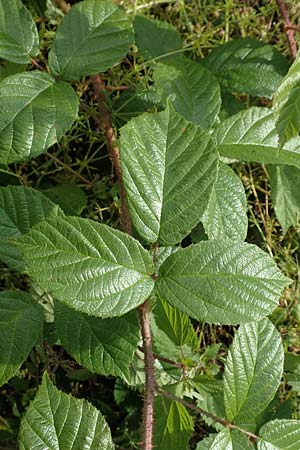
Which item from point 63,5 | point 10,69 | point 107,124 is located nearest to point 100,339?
point 107,124

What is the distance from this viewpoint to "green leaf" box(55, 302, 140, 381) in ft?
4.36

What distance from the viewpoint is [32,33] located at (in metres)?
1.51

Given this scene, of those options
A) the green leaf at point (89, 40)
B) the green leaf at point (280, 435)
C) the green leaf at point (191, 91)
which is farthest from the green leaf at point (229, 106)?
the green leaf at point (280, 435)

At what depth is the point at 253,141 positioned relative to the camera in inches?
61.2

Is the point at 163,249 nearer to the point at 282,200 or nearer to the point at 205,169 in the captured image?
the point at 205,169

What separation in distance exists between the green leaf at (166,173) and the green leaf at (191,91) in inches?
9.4

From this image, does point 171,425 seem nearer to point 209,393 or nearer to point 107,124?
point 209,393

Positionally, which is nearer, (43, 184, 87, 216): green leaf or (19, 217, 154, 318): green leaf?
(19, 217, 154, 318): green leaf

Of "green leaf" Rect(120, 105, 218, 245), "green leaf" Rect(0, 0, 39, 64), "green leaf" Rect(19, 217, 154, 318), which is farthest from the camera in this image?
"green leaf" Rect(0, 0, 39, 64)

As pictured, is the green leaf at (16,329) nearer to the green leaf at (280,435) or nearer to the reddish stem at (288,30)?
the green leaf at (280,435)

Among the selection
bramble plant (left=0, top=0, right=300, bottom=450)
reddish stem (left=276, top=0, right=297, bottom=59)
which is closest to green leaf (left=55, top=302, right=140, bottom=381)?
bramble plant (left=0, top=0, right=300, bottom=450)

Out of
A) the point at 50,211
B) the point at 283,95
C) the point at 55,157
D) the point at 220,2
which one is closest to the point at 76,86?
the point at 55,157

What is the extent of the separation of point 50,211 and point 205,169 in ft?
1.11

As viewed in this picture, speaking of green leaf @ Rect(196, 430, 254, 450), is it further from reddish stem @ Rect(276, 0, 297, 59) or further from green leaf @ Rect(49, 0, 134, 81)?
reddish stem @ Rect(276, 0, 297, 59)
